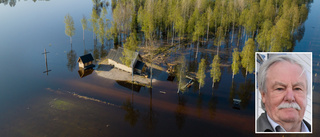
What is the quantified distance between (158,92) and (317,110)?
91.8ft

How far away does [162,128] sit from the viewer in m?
35.4

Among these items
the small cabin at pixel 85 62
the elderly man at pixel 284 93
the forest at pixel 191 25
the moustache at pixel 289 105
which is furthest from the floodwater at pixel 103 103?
the moustache at pixel 289 105

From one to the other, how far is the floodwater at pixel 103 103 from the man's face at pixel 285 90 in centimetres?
2351

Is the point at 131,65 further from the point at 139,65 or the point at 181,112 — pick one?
the point at 181,112

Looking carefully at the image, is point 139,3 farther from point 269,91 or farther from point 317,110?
point 269,91

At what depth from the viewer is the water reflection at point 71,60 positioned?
56.3 m

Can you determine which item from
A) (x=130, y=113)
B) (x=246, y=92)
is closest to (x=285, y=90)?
(x=130, y=113)

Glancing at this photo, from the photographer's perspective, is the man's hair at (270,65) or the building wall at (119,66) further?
the building wall at (119,66)

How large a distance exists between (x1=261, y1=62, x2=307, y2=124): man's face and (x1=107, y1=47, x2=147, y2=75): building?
39.2m

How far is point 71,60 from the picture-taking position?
60344 mm

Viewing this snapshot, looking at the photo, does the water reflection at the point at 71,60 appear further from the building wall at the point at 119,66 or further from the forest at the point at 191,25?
the forest at the point at 191,25

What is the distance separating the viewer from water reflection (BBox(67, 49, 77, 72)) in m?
56.3

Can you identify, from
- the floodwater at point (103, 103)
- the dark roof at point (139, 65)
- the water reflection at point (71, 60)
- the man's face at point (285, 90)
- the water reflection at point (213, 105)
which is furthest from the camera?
the water reflection at point (71, 60)

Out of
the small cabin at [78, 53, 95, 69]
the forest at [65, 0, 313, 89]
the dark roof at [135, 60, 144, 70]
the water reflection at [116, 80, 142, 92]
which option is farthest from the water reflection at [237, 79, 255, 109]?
the small cabin at [78, 53, 95, 69]
